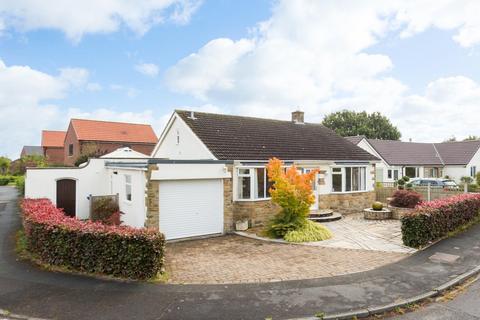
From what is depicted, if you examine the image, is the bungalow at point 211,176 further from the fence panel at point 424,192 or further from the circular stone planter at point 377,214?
the fence panel at point 424,192

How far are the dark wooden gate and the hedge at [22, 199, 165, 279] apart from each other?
9320 mm

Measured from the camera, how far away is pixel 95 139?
41.2 metres

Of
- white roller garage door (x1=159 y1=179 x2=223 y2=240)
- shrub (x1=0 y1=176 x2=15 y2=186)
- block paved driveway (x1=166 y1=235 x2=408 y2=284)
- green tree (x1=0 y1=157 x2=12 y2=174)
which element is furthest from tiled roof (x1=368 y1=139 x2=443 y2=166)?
green tree (x1=0 y1=157 x2=12 y2=174)

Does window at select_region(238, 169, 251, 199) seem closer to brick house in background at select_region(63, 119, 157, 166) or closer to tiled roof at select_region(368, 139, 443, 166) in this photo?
brick house in background at select_region(63, 119, 157, 166)

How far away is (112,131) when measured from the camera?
44.1 meters

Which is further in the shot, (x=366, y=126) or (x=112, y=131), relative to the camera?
(x=366, y=126)

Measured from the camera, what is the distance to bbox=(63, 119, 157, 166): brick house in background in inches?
1585

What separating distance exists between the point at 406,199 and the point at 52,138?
177 ft

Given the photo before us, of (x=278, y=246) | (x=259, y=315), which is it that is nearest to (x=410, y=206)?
(x=278, y=246)

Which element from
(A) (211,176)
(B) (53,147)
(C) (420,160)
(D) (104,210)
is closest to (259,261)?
(A) (211,176)

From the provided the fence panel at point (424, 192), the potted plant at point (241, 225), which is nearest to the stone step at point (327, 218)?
the potted plant at point (241, 225)

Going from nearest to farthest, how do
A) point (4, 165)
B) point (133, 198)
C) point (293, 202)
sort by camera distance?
point (293, 202), point (133, 198), point (4, 165)

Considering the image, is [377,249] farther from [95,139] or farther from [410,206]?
[95,139]

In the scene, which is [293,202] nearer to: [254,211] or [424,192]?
[254,211]
